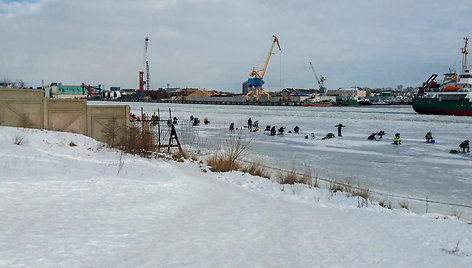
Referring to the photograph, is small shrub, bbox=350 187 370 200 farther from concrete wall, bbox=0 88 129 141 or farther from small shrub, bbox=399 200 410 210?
concrete wall, bbox=0 88 129 141

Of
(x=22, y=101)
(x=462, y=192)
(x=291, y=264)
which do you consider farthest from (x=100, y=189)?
(x=462, y=192)

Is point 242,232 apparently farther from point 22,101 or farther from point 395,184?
point 22,101

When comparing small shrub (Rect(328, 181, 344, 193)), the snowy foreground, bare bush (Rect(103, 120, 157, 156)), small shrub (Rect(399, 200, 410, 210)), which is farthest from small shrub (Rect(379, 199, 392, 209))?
bare bush (Rect(103, 120, 157, 156))

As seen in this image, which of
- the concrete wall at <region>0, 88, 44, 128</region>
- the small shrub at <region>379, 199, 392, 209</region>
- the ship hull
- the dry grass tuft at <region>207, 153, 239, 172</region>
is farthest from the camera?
the ship hull

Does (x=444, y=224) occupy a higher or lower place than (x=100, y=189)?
lower

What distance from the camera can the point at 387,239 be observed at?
6.06m

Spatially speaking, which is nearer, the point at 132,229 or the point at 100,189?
the point at 132,229

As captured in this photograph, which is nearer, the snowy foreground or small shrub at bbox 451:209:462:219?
the snowy foreground

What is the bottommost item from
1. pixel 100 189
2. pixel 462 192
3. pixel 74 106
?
pixel 462 192

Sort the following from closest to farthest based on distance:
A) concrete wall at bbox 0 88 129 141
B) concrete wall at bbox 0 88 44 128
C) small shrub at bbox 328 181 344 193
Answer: small shrub at bbox 328 181 344 193 → concrete wall at bbox 0 88 44 128 → concrete wall at bbox 0 88 129 141

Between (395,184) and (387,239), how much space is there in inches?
258

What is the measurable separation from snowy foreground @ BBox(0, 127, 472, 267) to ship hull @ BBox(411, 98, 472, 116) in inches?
2502

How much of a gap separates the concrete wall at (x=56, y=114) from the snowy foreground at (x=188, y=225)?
205 inches

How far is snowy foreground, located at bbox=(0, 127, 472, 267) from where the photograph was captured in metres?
4.69
